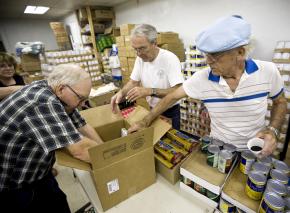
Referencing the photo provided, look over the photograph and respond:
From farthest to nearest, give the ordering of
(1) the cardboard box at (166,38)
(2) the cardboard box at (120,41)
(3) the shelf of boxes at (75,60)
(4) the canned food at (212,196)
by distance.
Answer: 1. (2) the cardboard box at (120,41)
2. (3) the shelf of boxes at (75,60)
3. (1) the cardboard box at (166,38)
4. (4) the canned food at (212,196)

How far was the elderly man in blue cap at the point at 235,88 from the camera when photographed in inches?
30.5

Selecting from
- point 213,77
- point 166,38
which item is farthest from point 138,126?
point 166,38

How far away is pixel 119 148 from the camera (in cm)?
76

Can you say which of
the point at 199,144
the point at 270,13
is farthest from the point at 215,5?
the point at 199,144

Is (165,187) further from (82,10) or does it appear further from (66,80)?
(82,10)

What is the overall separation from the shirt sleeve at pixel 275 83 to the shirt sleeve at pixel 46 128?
1082 millimetres

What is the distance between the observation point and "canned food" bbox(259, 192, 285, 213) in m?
0.53

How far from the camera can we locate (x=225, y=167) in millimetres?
769

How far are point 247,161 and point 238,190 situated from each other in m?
0.13

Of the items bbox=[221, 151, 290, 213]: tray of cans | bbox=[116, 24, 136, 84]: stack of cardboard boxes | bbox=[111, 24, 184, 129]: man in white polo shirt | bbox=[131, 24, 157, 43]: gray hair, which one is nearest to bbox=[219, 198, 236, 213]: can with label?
bbox=[221, 151, 290, 213]: tray of cans

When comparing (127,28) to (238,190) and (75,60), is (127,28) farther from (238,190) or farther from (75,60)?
(238,190)

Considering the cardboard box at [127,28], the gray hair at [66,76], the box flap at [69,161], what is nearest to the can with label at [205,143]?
the box flap at [69,161]

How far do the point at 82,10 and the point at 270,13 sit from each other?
459cm

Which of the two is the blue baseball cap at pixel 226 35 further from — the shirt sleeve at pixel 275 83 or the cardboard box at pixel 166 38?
the cardboard box at pixel 166 38
